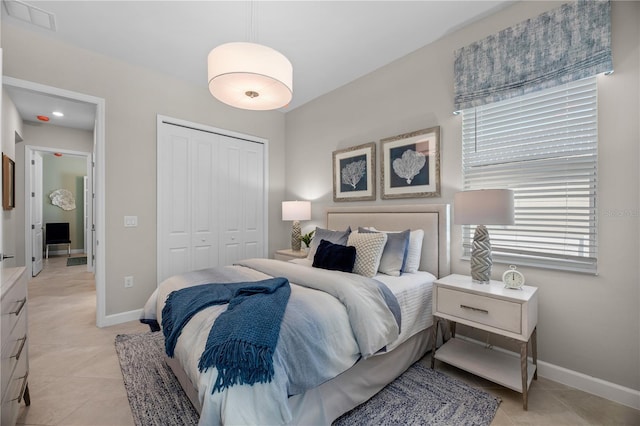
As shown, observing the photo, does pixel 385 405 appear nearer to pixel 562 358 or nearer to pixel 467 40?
pixel 562 358

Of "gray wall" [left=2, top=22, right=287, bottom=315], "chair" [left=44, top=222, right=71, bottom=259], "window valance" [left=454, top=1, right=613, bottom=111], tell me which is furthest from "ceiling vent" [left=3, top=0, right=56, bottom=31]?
"chair" [left=44, top=222, right=71, bottom=259]

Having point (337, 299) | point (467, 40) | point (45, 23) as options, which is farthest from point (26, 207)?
point (467, 40)

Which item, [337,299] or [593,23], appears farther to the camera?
[593,23]

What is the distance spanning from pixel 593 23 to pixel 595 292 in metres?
1.77

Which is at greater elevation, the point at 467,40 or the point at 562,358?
the point at 467,40

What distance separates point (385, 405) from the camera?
1758 mm

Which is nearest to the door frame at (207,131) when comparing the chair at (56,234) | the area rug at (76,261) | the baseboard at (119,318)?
the baseboard at (119,318)

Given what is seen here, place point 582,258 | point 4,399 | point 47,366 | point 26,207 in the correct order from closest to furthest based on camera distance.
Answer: point 4,399 → point 582,258 → point 47,366 → point 26,207

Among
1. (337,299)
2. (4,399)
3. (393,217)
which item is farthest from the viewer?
(393,217)

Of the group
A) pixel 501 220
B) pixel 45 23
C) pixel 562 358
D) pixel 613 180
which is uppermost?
pixel 45 23

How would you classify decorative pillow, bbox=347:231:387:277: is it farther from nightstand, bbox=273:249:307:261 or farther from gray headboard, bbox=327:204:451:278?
nightstand, bbox=273:249:307:261

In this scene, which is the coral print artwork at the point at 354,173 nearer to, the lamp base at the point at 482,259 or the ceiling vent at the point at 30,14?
the lamp base at the point at 482,259

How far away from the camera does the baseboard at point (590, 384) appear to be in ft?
5.78

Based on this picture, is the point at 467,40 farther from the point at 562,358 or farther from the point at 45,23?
the point at 45,23
